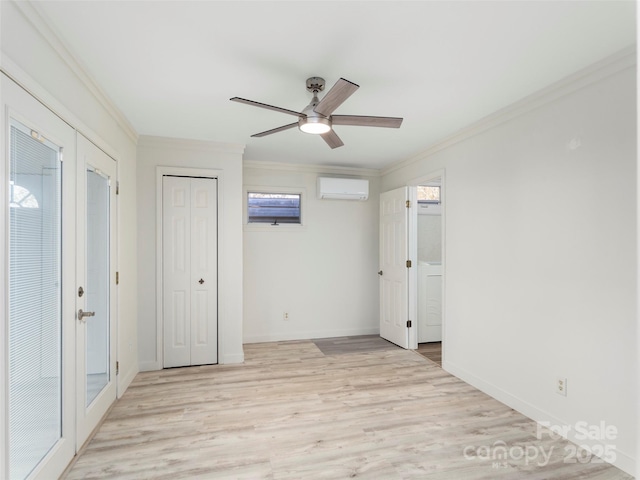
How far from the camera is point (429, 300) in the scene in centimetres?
465

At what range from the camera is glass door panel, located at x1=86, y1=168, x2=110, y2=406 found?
2.40 m

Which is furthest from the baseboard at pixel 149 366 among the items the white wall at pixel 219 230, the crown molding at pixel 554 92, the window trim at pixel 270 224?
the crown molding at pixel 554 92

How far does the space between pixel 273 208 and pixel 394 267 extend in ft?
6.14

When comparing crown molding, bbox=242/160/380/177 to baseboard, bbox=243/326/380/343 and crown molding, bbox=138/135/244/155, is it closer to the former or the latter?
crown molding, bbox=138/135/244/155

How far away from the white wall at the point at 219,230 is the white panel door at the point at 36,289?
5.13 ft

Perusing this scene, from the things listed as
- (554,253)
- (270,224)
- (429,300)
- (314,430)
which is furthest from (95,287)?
(429,300)

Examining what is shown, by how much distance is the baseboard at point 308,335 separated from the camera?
473 centimetres

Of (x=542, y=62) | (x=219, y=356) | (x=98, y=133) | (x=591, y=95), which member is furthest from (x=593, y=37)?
(x=219, y=356)

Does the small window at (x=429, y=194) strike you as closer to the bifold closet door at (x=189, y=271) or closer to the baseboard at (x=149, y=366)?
the bifold closet door at (x=189, y=271)

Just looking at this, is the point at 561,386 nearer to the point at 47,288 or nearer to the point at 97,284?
the point at 47,288

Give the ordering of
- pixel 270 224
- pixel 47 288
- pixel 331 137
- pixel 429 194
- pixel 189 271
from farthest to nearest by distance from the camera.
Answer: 1. pixel 429 194
2. pixel 270 224
3. pixel 189 271
4. pixel 331 137
5. pixel 47 288

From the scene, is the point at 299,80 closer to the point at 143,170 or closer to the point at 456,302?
the point at 143,170

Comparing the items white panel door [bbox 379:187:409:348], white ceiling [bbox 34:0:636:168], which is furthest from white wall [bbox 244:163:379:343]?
white ceiling [bbox 34:0:636:168]

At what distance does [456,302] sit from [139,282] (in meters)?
3.34
